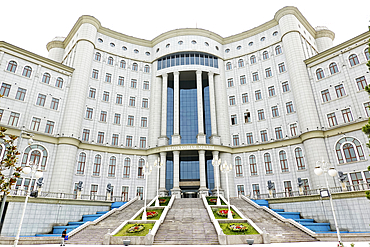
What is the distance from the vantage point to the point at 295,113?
36.9 m

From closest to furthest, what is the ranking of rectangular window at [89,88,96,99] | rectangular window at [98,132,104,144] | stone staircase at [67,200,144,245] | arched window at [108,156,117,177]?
stone staircase at [67,200,144,245] → arched window at [108,156,117,177] → rectangular window at [98,132,104,144] → rectangular window at [89,88,96,99]

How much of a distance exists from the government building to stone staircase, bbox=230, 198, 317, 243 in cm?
710

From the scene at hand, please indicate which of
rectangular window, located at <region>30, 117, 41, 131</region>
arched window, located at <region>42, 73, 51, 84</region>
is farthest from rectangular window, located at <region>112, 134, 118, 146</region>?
arched window, located at <region>42, 73, 51, 84</region>

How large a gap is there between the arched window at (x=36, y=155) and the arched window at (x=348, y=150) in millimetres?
40224

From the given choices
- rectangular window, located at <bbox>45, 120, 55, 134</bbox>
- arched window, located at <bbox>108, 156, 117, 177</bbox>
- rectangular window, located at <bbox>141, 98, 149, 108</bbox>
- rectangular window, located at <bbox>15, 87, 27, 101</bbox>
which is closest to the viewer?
rectangular window, located at <bbox>15, 87, 27, 101</bbox>

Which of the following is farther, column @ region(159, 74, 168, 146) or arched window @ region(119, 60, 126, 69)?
arched window @ region(119, 60, 126, 69)

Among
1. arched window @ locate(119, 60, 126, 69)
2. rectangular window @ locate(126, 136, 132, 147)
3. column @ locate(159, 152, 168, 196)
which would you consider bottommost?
column @ locate(159, 152, 168, 196)

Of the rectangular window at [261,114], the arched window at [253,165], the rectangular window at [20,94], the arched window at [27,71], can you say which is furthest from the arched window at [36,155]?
the rectangular window at [261,114]

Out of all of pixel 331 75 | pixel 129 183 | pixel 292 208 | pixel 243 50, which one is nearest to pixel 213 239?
pixel 292 208

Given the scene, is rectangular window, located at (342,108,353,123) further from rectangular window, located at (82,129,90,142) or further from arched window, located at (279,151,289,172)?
rectangular window, located at (82,129,90,142)

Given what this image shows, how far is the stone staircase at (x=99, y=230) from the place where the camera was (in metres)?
18.9

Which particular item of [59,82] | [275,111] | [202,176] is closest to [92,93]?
[59,82]

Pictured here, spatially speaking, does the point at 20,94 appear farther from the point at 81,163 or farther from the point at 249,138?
the point at 249,138

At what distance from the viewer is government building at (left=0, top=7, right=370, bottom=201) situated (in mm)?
32438
